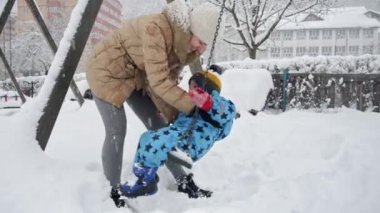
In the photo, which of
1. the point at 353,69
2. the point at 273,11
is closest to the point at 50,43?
the point at 353,69

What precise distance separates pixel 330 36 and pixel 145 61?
223 ft

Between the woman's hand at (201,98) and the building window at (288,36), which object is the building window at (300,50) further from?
the woman's hand at (201,98)

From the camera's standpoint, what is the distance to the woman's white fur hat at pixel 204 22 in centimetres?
235

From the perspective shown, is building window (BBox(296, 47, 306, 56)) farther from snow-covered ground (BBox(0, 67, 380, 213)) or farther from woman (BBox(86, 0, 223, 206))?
woman (BBox(86, 0, 223, 206))

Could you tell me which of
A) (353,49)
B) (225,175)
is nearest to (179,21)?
(225,175)

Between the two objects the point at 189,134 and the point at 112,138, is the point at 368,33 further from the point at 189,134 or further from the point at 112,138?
the point at 112,138

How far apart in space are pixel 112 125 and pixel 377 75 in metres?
7.47

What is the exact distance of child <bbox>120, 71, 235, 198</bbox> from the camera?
2.38 m

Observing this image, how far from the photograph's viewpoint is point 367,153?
122 inches

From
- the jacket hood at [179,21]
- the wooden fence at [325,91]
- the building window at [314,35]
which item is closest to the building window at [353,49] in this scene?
the building window at [314,35]

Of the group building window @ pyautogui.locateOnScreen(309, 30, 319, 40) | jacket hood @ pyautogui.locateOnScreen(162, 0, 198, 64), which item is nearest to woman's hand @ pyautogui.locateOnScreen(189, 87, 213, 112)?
jacket hood @ pyautogui.locateOnScreen(162, 0, 198, 64)

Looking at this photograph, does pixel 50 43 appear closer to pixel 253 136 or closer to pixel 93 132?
pixel 93 132

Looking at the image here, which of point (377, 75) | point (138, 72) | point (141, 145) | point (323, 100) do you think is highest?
point (138, 72)

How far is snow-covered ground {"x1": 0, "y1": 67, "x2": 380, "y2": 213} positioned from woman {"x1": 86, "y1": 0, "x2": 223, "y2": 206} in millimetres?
301
